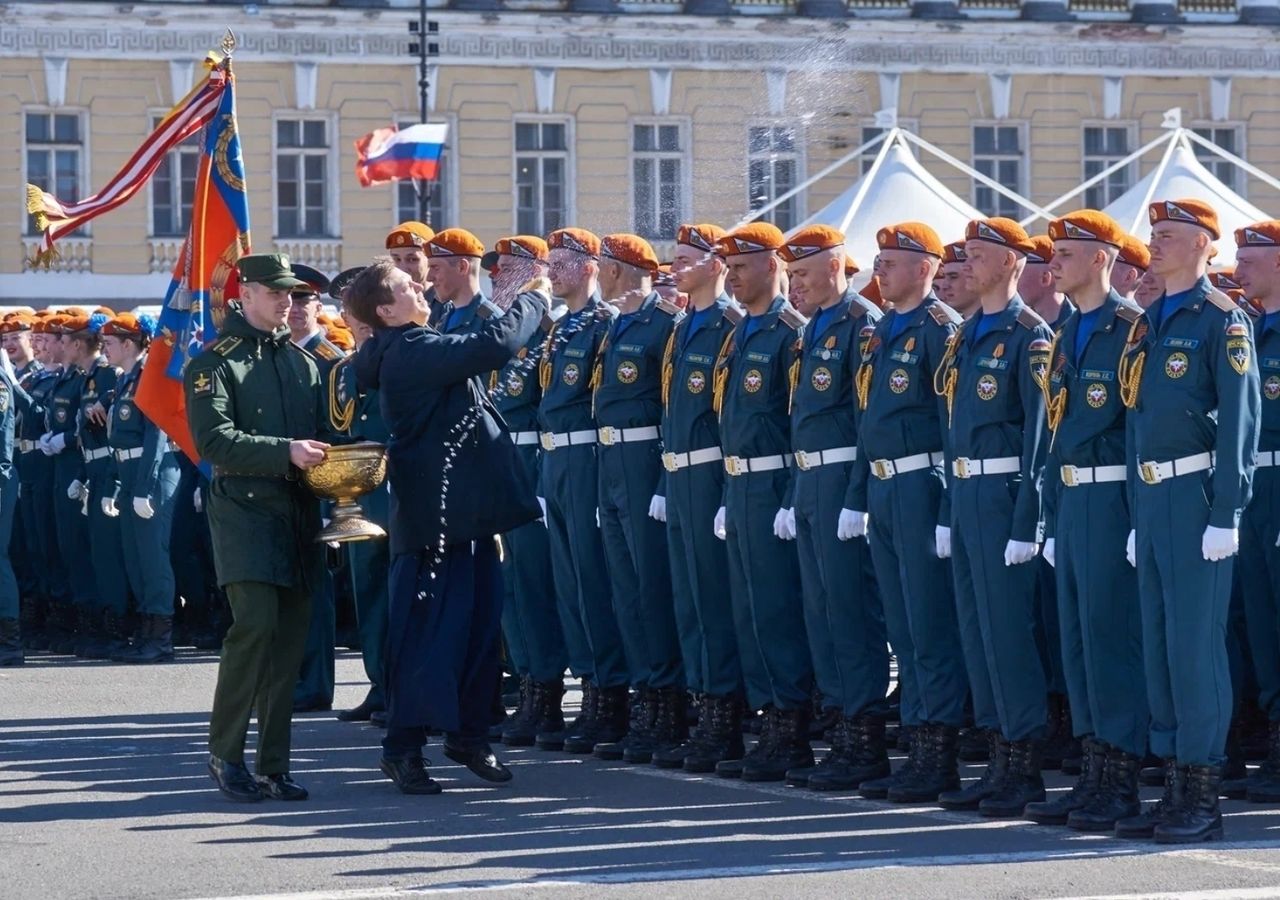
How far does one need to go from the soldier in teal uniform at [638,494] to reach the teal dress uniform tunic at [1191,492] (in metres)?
2.73

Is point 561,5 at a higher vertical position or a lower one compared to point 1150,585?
higher

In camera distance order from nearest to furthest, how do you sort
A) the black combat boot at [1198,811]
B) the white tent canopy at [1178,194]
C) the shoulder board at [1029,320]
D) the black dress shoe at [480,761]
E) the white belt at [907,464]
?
1. the black combat boot at [1198,811]
2. the shoulder board at [1029,320]
3. the white belt at [907,464]
4. the black dress shoe at [480,761]
5. the white tent canopy at [1178,194]

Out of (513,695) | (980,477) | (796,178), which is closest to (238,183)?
(513,695)

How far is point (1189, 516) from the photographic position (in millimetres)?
8984

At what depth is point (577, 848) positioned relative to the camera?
880 centimetres

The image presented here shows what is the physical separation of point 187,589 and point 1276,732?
8679 millimetres

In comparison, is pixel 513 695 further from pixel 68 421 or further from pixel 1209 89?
pixel 1209 89

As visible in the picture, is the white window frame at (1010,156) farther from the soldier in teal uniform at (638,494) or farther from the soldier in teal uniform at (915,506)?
the soldier in teal uniform at (915,506)

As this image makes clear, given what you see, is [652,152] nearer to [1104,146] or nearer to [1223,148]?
[1104,146]

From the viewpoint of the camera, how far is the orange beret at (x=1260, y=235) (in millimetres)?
10312

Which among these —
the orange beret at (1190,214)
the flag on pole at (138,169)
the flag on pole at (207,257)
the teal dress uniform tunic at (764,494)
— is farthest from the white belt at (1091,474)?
the flag on pole at (138,169)

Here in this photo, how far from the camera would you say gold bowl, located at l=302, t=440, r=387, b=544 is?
9.88 m

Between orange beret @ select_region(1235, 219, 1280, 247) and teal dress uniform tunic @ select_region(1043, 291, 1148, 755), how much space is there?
113cm

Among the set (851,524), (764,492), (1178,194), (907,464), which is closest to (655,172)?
(1178,194)
